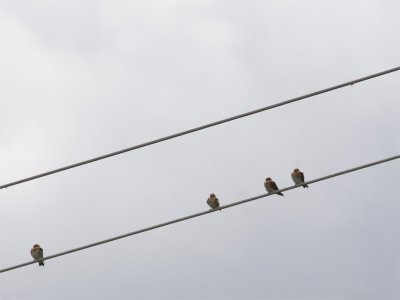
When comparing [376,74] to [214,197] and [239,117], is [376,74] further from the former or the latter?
[214,197]

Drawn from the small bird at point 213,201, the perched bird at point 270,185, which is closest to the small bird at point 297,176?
the perched bird at point 270,185

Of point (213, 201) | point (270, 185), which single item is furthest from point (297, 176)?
point (213, 201)

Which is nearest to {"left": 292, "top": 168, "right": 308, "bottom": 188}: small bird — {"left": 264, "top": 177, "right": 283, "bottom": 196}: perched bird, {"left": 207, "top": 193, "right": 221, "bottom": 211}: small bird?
{"left": 264, "top": 177, "right": 283, "bottom": 196}: perched bird

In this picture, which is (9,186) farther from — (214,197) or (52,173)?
(214,197)

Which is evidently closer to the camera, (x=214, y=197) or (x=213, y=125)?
(x=213, y=125)

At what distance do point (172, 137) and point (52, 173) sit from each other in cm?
189

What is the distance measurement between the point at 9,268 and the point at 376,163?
19.5ft

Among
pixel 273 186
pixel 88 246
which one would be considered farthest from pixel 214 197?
pixel 88 246

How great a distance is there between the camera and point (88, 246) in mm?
24266

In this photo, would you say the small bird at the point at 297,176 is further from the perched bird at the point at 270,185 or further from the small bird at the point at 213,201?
the small bird at the point at 213,201

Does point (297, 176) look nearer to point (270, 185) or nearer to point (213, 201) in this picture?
point (270, 185)

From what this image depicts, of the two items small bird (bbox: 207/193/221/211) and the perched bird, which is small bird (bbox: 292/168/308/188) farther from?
small bird (bbox: 207/193/221/211)

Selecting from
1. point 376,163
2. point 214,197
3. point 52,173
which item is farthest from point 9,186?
point 214,197

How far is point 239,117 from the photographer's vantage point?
2378 cm
